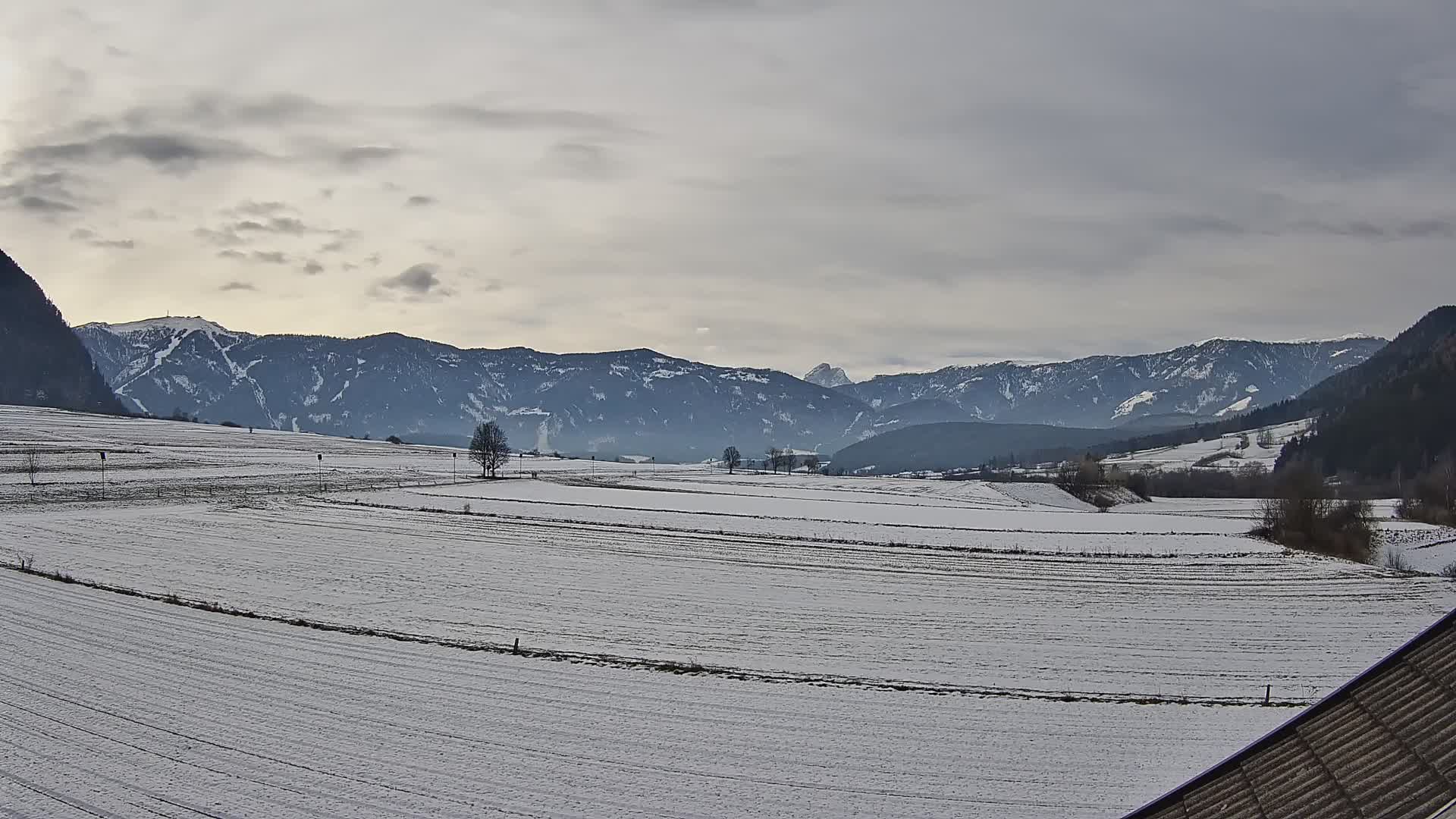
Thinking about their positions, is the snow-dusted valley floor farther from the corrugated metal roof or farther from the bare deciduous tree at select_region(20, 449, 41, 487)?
the bare deciduous tree at select_region(20, 449, 41, 487)

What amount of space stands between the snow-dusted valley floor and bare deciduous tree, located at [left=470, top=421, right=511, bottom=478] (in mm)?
58153

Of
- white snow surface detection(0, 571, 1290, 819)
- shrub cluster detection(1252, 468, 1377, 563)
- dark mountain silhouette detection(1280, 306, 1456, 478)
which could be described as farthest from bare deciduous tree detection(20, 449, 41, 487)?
dark mountain silhouette detection(1280, 306, 1456, 478)

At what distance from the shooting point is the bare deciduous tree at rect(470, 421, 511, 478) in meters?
128

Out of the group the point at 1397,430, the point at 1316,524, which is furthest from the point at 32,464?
the point at 1397,430

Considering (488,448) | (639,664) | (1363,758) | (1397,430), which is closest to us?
(1363,758)

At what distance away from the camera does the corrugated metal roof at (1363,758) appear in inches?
341

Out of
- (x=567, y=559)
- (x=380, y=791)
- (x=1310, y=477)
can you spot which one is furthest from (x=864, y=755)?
(x=1310, y=477)

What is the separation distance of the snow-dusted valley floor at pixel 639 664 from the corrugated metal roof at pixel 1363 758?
7410mm

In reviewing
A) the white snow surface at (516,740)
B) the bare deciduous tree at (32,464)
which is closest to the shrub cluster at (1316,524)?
the white snow surface at (516,740)

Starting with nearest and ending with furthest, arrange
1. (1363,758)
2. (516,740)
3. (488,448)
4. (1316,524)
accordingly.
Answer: (1363,758) < (516,740) < (1316,524) < (488,448)

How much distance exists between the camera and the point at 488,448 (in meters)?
131

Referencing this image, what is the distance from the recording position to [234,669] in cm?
2634

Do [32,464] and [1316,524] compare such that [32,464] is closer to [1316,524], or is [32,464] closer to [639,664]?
[639,664]

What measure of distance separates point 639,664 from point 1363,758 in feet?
70.5
